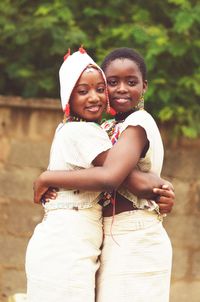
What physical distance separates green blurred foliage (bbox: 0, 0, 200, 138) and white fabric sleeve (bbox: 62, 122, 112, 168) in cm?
252

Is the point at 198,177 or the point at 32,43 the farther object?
A: the point at 32,43

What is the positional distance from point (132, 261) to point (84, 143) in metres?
0.55

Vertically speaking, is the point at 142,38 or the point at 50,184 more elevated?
the point at 142,38

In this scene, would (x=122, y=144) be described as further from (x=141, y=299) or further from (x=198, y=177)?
(x=198, y=177)

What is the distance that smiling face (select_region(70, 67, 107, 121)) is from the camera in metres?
3.14

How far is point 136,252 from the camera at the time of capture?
3.15 metres

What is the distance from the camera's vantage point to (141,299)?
3152 mm

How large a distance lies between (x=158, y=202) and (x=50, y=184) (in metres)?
0.48

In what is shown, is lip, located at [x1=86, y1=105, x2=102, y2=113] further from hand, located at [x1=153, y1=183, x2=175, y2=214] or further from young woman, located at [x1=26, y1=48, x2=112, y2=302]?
hand, located at [x1=153, y1=183, x2=175, y2=214]

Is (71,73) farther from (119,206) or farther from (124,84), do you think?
(119,206)

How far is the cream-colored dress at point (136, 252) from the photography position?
314 cm

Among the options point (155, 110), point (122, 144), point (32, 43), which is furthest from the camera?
point (32, 43)

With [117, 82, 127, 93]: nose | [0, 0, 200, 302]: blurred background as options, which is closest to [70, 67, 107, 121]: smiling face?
[117, 82, 127, 93]: nose

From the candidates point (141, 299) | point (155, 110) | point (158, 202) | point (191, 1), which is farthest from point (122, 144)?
point (191, 1)
